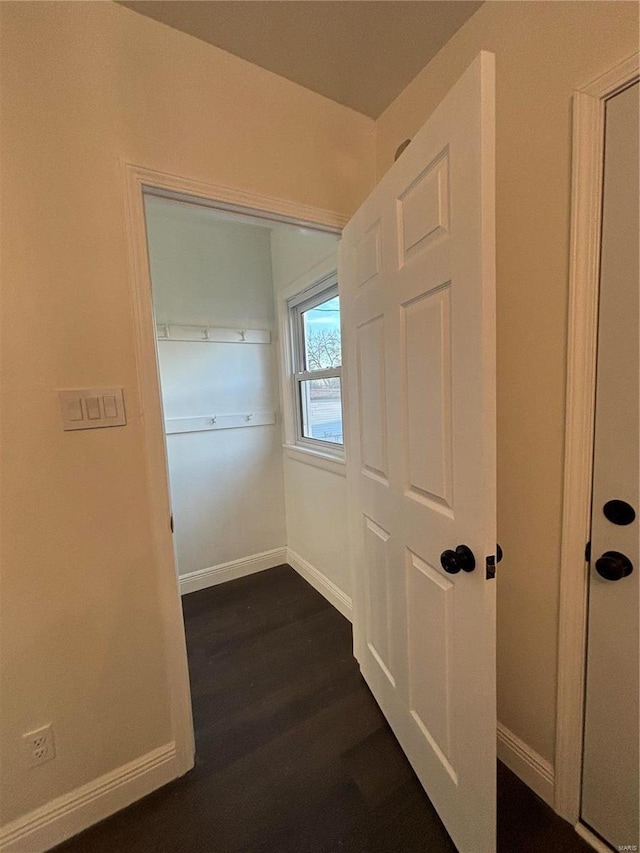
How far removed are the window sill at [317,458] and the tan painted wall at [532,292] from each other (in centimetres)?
89

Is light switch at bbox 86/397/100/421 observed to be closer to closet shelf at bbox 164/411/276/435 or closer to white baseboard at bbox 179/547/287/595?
closet shelf at bbox 164/411/276/435

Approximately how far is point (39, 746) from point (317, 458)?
1.65 meters

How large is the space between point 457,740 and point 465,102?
1.54 m

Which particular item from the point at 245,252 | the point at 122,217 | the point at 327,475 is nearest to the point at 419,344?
the point at 122,217

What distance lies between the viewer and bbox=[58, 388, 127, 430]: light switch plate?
109cm

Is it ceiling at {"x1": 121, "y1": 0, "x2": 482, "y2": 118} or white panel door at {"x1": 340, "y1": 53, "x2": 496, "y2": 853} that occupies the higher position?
ceiling at {"x1": 121, "y1": 0, "x2": 482, "y2": 118}

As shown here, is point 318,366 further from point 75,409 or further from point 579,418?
point 579,418

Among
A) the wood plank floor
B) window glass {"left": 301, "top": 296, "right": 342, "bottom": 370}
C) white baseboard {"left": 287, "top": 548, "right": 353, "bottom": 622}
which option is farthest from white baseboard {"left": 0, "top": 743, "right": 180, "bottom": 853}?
window glass {"left": 301, "top": 296, "right": 342, "bottom": 370}

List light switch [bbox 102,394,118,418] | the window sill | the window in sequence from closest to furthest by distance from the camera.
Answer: light switch [bbox 102,394,118,418], the window sill, the window

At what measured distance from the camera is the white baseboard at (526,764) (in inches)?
45.4

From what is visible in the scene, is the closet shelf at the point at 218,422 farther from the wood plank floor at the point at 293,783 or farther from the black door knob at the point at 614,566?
the black door knob at the point at 614,566

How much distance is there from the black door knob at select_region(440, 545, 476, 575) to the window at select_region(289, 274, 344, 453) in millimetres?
1290

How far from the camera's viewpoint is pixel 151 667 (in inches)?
49.9

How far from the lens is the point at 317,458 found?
90.8 inches
